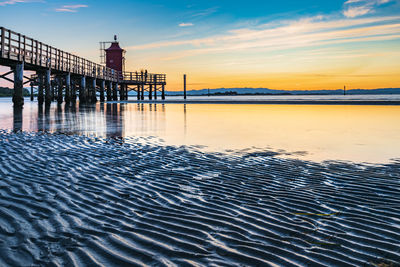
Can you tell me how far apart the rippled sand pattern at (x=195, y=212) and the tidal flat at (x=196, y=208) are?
0.04 feet

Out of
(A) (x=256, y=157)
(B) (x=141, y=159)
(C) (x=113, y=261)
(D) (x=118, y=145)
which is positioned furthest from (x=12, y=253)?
(D) (x=118, y=145)

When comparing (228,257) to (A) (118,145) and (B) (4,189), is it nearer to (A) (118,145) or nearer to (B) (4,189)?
(B) (4,189)

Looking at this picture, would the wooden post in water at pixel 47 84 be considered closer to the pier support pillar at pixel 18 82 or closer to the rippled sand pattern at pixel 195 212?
the pier support pillar at pixel 18 82

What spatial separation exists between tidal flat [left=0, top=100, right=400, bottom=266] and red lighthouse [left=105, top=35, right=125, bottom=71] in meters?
51.3

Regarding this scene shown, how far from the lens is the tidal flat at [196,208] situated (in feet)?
8.75

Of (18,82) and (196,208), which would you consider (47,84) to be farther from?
(196,208)

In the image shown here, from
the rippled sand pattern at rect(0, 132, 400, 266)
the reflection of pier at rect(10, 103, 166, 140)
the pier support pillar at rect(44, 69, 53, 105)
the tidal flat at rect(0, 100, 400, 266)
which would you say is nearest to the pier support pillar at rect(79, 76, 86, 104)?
the pier support pillar at rect(44, 69, 53, 105)

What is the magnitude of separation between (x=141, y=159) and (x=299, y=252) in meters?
4.45

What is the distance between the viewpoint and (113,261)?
253 cm

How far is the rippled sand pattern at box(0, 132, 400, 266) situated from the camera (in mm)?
2656

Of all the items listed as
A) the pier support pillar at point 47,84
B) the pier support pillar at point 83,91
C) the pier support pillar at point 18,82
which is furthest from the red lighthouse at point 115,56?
the pier support pillar at point 18,82

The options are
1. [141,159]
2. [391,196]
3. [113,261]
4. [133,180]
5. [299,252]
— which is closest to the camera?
[113,261]

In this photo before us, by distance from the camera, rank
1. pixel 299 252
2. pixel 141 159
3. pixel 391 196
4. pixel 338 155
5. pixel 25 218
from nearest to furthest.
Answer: pixel 299 252 < pixel 25 218 < pixel 391 196 < pixel 141 159 < pixel 338 155

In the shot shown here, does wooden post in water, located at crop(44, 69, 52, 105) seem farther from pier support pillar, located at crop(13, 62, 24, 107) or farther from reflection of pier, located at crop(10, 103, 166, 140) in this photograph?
reflection of pier, located at crop(10, 103, 166, 140)
